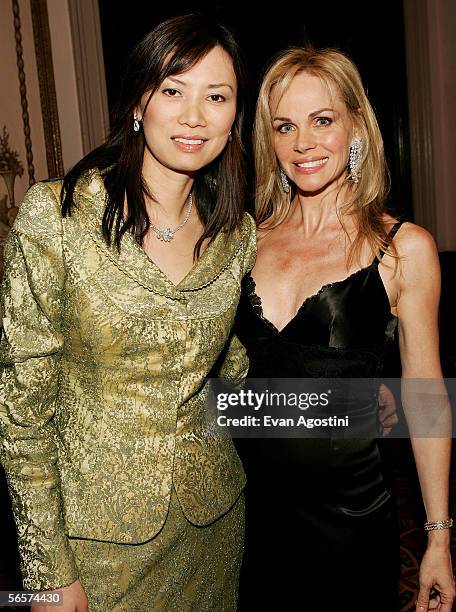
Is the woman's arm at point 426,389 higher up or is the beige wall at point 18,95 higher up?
the beige wall at point 18,95

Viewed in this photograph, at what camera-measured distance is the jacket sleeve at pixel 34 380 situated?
50.2 inches

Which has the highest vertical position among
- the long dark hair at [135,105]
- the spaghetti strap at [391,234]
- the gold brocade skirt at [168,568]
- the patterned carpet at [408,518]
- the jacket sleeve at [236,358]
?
the long dark hair at [135,105]

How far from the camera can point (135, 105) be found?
1.48m

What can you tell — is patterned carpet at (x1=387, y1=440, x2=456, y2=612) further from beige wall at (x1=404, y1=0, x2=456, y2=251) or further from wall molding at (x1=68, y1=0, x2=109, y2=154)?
wall molding at (x1=68, y1=0, x2=109, y2=154)

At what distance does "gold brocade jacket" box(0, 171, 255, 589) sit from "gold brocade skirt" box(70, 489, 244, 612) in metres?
0.04

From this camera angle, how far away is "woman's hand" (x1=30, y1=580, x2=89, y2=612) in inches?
51.4

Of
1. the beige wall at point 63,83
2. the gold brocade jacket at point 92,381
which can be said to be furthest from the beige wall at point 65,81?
the gold brocade jacket at point 92,381

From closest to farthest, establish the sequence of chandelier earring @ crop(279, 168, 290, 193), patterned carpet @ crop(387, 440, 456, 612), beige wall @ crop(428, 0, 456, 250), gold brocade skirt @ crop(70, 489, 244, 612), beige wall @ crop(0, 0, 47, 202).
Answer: gold brocade skirt @ crop(70, 489, 244, 612)
chandelier earring @ crop(279, 168, 290, 193)
patterned carpet @ crop(387, 440, 456, 612)
beige wall @ crop(0, 0, 47, 202)
beige wall @ crop(428, 0, 456, 250)

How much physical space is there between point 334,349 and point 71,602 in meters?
0.84

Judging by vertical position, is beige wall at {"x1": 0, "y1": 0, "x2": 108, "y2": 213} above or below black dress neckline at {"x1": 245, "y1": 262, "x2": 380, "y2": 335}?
above

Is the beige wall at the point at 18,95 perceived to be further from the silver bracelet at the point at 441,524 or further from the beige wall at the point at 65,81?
the silver bracelet at the point at 441,524

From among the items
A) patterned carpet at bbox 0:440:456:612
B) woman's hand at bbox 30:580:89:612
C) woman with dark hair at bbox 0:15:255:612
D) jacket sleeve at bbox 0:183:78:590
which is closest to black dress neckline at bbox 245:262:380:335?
woman with dark hair at bbox 0:15:255:612

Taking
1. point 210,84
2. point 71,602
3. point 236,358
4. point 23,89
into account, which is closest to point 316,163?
point 210,84

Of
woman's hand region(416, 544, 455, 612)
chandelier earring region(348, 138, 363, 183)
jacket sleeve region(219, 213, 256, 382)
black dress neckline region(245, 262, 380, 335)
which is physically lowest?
woman's hand region(416, 544, 455, 612)
